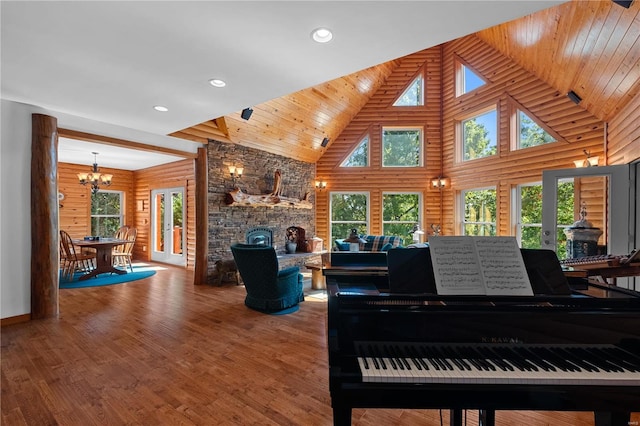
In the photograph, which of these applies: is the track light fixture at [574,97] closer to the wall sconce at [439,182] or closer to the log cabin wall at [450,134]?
the log cabin wall at [450,134]

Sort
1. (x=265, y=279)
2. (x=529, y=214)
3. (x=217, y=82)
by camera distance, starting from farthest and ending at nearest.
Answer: (x=529, y=214) → (x=265, y=279) → (x=217, y=82)

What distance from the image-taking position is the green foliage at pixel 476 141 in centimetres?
646

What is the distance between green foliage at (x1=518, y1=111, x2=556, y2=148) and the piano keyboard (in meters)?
5.47

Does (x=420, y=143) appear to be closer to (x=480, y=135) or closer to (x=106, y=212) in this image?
(x=480, y=135)

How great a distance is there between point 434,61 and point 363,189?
151 inches

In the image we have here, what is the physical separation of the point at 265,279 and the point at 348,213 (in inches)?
178

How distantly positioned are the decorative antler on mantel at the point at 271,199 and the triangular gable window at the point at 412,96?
3.61m

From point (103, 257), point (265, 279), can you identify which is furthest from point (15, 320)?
point (265, 279)

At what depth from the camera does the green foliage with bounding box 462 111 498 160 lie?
6465mm

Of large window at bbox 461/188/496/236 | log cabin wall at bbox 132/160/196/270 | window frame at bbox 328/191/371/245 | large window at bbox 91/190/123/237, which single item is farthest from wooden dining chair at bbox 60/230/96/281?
large window at bbox 461/188/496/236

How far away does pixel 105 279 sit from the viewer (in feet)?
19.0

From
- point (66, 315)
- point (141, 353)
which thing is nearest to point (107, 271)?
point (66, 315)

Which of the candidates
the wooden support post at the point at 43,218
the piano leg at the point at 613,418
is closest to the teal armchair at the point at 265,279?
the wooden support post at the point at 43,218

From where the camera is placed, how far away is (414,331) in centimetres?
127
